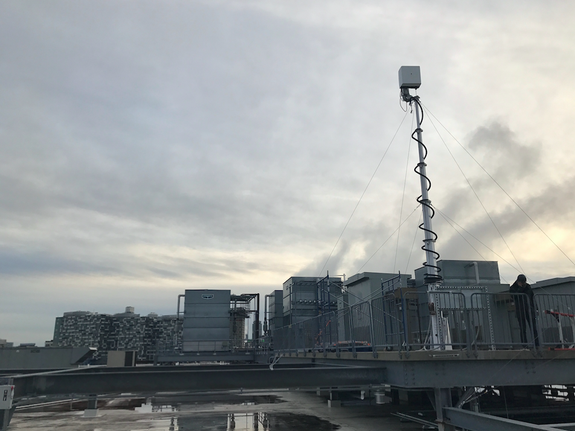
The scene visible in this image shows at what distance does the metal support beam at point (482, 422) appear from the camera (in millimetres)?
6469

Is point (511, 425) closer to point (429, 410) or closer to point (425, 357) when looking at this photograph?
point (425, 357)

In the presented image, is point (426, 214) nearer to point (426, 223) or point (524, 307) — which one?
point (426, 223)

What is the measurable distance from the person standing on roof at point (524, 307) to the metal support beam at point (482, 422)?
8.80 feet

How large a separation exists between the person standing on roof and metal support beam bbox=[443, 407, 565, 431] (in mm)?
2682

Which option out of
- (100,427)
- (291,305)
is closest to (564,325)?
(100,427)

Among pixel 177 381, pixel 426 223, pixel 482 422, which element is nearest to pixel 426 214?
pixel 426 223

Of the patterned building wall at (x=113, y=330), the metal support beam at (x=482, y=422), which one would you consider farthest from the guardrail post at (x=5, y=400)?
the patterned building wall at (x=113, y=330)

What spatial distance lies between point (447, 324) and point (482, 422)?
307cm

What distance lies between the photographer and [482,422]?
25.7ft

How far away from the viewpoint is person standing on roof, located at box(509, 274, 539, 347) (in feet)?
33.8

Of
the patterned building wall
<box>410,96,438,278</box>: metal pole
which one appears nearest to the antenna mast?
<box>410,96,438,278</box>: metal pole

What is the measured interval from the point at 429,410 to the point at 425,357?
871cm

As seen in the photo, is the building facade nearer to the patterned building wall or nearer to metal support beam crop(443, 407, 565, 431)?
the patterned building wall

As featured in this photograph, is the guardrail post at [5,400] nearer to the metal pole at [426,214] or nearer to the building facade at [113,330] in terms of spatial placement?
the metal pole at [426,214]
